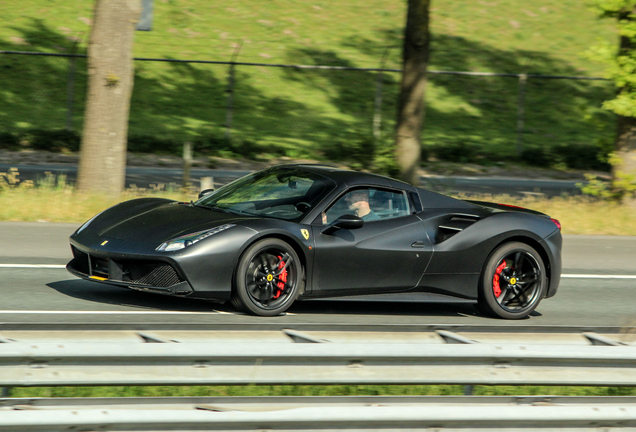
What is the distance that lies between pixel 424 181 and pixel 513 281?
35.5 ft

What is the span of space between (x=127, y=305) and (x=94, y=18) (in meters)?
7.10

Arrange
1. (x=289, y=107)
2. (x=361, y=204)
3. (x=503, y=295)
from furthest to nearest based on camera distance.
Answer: (x=289, y=107) → (x=503, y=295) → (x=361, y=204)

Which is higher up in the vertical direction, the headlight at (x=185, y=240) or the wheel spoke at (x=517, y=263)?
the headlight at (x=185, y=240)

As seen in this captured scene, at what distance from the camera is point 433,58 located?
103ft

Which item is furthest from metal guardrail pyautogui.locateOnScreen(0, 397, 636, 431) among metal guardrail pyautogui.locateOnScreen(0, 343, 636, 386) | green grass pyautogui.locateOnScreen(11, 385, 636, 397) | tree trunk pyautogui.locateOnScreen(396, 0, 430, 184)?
tree trunk pyautogui.locateOnScreen(396, 0, 430, 184)

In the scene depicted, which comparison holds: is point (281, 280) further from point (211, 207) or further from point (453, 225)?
point (453, 225)

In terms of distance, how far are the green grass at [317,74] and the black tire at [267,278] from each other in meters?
9.64

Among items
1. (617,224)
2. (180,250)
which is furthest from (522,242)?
(617,224)

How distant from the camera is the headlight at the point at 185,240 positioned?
657cm

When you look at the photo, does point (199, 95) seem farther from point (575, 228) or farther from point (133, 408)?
point (133, 408)

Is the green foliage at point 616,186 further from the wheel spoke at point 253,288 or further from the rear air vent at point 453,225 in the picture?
the wheel spoke at point 253,288

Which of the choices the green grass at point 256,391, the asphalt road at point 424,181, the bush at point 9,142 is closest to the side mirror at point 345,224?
the green grass at point 256,391

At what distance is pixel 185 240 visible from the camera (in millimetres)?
6613

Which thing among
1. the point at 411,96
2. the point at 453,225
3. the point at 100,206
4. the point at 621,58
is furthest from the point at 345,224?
the point at 621,58
